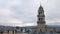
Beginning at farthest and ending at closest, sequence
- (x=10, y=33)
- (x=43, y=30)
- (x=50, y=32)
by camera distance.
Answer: (x=10, y=33) → (x=50, y=32) → (x=43, y=30)

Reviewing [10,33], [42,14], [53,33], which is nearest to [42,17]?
[42,14]

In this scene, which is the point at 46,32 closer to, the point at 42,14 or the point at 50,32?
the point at 50,32

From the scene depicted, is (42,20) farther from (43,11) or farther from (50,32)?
(50,32)

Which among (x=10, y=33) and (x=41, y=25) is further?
(x=10, y=33)

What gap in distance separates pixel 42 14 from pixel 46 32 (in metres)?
6.84

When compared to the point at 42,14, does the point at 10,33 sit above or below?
below

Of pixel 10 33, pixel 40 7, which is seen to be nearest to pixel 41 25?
pixel 40 7

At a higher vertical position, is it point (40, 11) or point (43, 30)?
point (40, 11)

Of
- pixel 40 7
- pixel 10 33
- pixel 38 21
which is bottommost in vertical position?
pixel 10 33

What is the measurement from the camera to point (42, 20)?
41.5 meters

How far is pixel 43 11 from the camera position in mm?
42469

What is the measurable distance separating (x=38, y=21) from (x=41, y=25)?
126 centimetres

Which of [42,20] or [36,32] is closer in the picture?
[42,20]

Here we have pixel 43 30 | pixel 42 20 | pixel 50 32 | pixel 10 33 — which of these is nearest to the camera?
pixel 42 20
